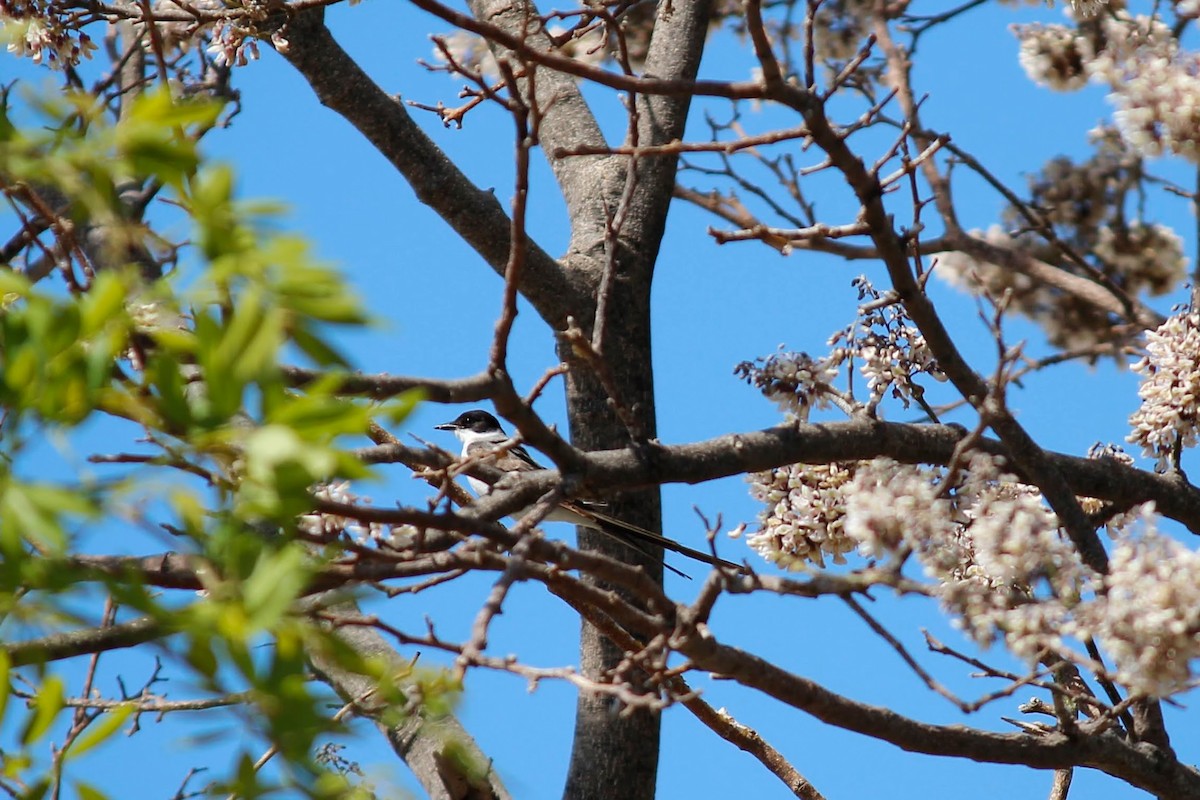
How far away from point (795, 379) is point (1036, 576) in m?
1.10

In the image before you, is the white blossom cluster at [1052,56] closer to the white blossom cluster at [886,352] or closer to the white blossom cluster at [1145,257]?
the white blossom cluster at [1145,257]

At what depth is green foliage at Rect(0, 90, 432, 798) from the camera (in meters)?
1.01

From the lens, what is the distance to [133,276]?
1.19 meters

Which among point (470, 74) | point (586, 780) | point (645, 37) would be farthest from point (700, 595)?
point (645, 37)

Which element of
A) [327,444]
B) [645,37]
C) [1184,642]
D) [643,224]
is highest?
[645,37]

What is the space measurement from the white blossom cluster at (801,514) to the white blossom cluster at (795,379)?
0.51 ft

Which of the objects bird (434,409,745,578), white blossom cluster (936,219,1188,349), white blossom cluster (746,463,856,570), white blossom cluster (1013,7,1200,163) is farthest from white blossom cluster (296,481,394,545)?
white blossom cluster (936,219,1188,349)

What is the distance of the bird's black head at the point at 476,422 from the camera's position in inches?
254

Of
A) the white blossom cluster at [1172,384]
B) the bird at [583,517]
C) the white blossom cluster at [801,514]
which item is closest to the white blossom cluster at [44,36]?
the bird at [583,517]

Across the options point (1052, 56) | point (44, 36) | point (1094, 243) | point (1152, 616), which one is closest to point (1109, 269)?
point (1094, 243)

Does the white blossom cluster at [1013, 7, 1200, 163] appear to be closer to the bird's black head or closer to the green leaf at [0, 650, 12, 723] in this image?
the green leaf at [0, 650, 12, 723]

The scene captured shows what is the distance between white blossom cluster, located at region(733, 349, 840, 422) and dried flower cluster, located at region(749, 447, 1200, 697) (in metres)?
0.63

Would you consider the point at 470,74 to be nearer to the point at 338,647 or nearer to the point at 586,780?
the point at 338,647

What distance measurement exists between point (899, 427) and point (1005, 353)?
2.76ft
